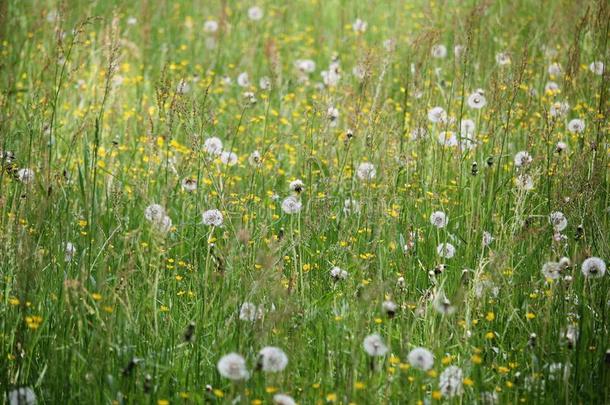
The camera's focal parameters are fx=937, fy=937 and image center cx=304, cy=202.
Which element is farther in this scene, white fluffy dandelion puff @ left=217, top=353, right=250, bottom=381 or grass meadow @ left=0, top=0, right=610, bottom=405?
grass meadow @ left=0, top=0, right=610, bottom=405

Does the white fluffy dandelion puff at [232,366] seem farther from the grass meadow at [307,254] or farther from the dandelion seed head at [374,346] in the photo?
the dandelion seed head at [374,346]

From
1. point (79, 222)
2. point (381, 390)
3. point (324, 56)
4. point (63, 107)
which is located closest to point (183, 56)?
point (324, 56)

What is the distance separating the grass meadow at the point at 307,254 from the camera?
8.76ft

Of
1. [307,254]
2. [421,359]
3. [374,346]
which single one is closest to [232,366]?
[374,346]

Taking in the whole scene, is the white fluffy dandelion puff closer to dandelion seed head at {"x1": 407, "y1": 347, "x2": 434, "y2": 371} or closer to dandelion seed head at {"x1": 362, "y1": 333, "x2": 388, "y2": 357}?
dandelion seed head at {"x1": 362, "y1": 333, "x2": 388, "y2": 357}

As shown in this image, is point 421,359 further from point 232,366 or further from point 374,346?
point 232,366

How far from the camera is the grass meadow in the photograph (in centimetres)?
267

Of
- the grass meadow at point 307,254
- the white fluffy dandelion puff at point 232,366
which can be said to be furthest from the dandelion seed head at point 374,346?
the white fluffy dandelion puff at point 232,366

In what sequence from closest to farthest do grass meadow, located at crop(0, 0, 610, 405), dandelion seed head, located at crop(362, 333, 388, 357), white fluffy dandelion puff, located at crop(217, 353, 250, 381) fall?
white fluffy dandelion puff, located at crop(217, 353, 250, 381)
dandelion seed head, located at crop(362, 333, 388, 357)
grass meadow, located at crop(0, 0, 610, 405)

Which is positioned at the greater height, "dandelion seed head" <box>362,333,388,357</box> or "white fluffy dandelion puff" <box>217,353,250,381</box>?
"dandelion seed head" <box>362,333,388,357</box>

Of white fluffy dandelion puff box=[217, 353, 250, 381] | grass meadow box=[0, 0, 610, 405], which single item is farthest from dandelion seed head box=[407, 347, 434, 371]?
white fluffy dandelion puff box=[217, 353, 250, 381]

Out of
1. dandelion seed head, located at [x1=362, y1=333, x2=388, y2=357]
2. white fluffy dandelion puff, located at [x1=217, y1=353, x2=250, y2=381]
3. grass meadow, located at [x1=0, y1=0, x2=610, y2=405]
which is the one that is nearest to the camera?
white fluffy dandelion puff, located at [x1=217, y1=353, x2=250, y2=381]

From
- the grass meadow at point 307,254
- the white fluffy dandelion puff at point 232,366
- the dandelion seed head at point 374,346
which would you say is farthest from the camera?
the grass meadow at point 307,254

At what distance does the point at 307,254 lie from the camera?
3.58 metres
